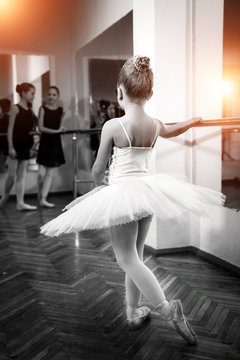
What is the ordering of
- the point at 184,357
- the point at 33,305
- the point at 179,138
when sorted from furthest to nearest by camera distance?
the point at 179,138 < the point at 33,305 < the point at 184,357

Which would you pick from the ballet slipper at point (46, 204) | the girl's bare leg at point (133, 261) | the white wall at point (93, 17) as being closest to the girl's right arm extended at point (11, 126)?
the ballet slipper at point (46, 204)

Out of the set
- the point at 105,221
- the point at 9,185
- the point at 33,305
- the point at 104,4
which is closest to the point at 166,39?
the point at 105,221

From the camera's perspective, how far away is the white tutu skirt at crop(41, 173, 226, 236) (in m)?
1.54

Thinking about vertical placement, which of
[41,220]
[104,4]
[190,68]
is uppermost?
[104,4]

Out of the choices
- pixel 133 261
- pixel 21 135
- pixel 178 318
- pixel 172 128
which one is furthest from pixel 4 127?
pixel 178 318

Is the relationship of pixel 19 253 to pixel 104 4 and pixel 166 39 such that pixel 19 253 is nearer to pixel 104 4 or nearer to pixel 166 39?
pixel 166 39

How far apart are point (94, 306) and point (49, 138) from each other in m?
3.43

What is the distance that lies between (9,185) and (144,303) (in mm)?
3526

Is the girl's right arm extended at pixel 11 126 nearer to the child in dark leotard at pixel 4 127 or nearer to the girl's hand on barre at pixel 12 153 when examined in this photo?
the girl's hand on barre at pixel 12 153

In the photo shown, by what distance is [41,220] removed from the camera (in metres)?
4.44

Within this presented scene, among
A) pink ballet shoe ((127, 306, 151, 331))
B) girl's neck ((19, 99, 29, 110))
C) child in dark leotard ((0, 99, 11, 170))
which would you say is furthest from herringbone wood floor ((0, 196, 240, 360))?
child in dark leotard ((0, 99, 11, 170))

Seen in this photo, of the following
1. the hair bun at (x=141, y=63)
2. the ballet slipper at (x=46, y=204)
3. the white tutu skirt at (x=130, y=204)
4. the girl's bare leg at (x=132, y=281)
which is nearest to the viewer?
the white tutu skirt at (x=130, y=204)

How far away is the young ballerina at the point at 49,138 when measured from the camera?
16.9 feet

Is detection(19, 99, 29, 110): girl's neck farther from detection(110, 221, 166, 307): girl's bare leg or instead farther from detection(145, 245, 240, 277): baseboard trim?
detection(110, 221, 166, 307): girl's bare leg
